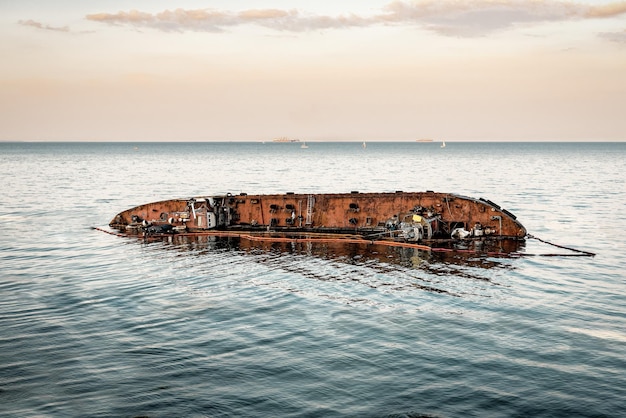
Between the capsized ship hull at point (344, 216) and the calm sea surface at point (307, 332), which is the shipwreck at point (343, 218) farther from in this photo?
the calm sea surface at point (307, 332)

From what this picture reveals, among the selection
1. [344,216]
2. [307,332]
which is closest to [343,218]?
[344,216]

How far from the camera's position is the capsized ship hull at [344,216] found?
3812 centimetres

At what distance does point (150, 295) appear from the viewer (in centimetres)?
2545

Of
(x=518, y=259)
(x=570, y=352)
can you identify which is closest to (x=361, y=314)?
(x=570, y=352)

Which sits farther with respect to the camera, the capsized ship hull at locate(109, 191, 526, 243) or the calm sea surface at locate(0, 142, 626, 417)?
the capsized ship hull at locate(109, 191, 526, 243)

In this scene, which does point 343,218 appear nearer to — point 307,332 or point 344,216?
point 344,216

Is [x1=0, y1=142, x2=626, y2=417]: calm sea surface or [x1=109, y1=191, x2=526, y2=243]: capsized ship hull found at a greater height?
[x1=109, y1=191, x2=526, y2=243]: capsized ship hull

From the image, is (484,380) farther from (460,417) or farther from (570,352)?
(570,352)

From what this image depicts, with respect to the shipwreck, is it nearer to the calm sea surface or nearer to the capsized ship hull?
the capsized ship hull

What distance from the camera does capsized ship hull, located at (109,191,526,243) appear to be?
38.1 meters

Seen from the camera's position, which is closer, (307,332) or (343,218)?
(307,332)

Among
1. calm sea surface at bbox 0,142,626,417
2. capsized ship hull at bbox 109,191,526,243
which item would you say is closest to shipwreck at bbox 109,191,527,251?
capsized ship hull at bbox 109,191,526,243

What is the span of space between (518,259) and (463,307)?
11.4 metres

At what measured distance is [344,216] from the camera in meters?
40.9
